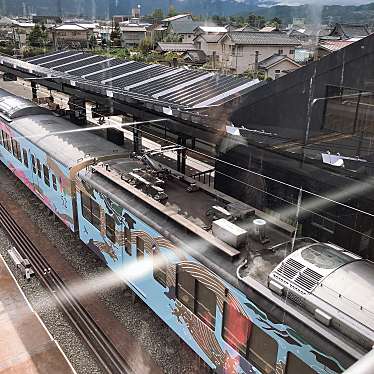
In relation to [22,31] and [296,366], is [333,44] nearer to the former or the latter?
[296,366]

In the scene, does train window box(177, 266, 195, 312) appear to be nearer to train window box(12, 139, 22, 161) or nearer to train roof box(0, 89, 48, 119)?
train window box(12, 139, 22, 161)

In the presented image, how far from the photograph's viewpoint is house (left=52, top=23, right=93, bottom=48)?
49.9m

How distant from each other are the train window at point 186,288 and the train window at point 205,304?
14 centimetres

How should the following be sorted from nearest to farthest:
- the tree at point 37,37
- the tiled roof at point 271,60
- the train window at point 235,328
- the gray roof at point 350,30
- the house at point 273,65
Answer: the train window at point 235,328 → the gray roof at point 350,30 → the house at point 273,65 → the tiled roof at point 271,60 → the tree at point 37,37

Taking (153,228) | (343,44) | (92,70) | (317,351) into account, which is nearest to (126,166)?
(153,228)

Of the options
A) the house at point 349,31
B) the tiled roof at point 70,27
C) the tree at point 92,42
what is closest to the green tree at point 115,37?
the tree at point 92,42

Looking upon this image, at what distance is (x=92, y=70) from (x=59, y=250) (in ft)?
27.9

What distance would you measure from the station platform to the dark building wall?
665 cm

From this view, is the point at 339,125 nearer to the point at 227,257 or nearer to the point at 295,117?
the point at 295,117

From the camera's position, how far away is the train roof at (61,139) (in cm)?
1119

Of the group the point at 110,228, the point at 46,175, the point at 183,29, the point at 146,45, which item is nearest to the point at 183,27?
the point at 183,29

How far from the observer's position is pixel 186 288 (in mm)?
6875

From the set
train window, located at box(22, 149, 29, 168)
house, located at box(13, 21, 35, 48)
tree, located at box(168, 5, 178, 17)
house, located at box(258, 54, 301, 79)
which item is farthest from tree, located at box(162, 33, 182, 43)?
house, located at box(13, 21, 35, 48)

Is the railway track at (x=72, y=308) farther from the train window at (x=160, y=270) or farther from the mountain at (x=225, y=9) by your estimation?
the mountain at (x=225, y=9)
